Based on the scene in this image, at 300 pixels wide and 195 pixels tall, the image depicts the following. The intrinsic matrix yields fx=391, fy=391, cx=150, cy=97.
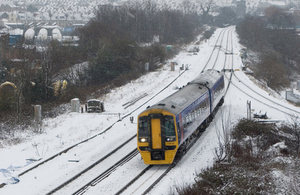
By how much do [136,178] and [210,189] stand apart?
3.13 m

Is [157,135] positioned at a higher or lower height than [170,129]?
lower

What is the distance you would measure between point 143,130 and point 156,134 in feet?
1.76

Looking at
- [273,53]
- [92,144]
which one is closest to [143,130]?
[92,144]

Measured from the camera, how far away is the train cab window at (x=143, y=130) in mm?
15017

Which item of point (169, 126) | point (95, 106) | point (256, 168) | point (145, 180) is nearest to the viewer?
point (256, 168)

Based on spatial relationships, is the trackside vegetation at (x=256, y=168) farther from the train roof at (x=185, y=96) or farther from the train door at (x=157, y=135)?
the train roof at (x=185, y=96)

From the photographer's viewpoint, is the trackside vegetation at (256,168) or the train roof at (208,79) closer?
the trackside vegetation at (256,168)

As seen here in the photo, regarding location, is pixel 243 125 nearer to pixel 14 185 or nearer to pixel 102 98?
pixel 14 185

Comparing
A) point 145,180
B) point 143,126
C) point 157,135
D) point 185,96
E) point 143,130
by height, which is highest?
point 185,96

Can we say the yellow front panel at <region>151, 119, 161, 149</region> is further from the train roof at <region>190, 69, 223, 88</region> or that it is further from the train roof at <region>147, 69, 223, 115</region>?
the train roof at <region>190, 69, 223, 88</region>

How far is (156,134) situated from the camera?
49.1 feet

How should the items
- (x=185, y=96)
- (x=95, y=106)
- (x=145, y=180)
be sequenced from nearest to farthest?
1. (x=145, y=180)
2. (x=185, y=96)
3. (x=95, y=106)

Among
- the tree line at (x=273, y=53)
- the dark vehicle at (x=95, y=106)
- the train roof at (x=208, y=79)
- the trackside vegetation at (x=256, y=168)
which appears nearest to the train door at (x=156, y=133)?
the trackside vegetation at (x=256, y=168)

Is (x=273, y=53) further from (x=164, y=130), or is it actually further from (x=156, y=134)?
(x=156, y=134)
